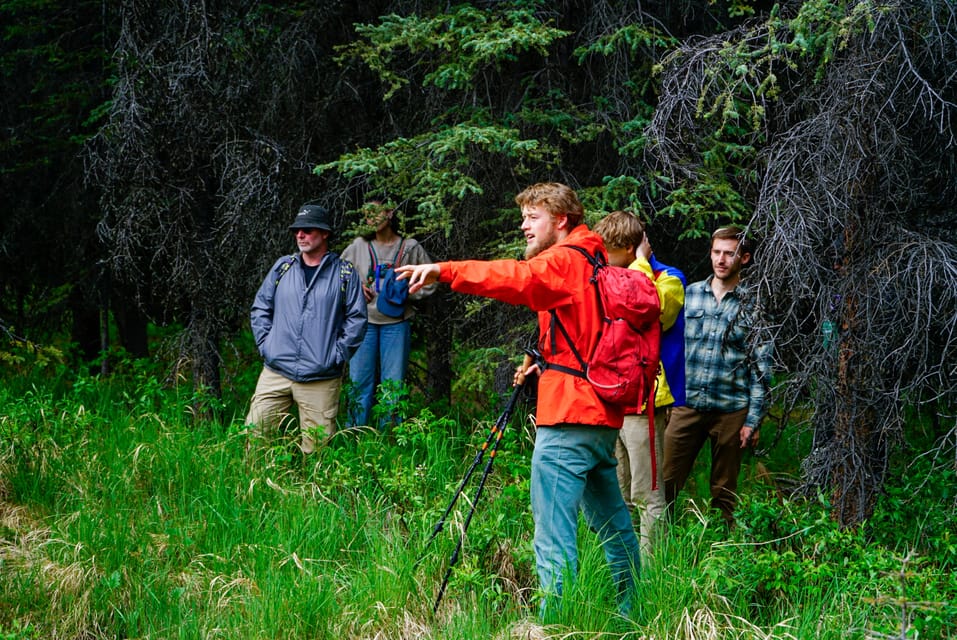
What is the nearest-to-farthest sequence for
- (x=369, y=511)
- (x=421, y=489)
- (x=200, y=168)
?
(x=369, y=511)
(x=421, y=489)
(x=200, y=168)

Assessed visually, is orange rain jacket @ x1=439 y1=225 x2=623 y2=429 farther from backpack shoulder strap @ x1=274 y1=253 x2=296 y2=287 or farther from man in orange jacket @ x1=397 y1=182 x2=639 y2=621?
backpack shoulder strap @ x1=274 y1=253 x2=296 y2=287

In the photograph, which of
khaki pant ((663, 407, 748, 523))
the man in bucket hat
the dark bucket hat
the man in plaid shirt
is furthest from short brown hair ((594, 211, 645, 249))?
the dark bucket hat

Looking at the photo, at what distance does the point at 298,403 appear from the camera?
22.3 feet

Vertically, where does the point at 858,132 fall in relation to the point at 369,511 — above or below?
above

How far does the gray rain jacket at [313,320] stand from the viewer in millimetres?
6648

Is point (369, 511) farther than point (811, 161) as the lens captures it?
Yes

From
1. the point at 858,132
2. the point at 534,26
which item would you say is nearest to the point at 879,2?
the point at 858,132

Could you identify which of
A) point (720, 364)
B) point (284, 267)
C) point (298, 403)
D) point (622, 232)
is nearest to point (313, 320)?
point (284, 267)

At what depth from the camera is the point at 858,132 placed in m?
4.89

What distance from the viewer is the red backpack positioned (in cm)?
413

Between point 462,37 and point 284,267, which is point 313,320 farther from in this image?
point 462,37

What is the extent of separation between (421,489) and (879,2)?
3.81 meters

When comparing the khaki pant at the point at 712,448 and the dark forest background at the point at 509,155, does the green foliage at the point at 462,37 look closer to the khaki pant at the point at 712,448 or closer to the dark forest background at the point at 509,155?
the dark forest background at the point at 509,155

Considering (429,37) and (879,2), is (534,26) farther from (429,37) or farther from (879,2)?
(879,2)
